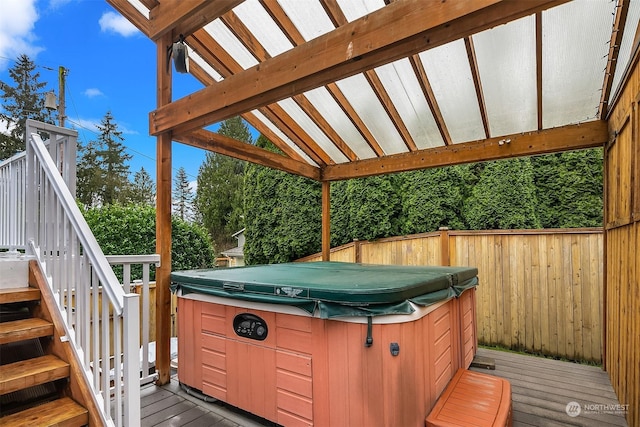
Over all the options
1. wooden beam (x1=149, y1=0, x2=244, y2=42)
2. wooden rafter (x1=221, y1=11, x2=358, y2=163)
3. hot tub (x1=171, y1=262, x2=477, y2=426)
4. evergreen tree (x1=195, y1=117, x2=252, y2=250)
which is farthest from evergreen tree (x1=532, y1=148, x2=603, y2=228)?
evergreen tree (x1=195, y1=117, x2=252, y2=250)

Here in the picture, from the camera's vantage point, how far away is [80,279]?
2.04 meters

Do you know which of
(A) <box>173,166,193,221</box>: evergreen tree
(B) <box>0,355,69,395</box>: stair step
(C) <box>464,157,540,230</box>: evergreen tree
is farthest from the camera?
(A) <box>173,166,193,221</box>: evergreen tree

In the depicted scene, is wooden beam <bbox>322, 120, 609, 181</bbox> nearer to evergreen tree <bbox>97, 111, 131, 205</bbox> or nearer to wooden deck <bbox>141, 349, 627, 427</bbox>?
wooden deck <bbox>141, 349, 627, 427</bbox>

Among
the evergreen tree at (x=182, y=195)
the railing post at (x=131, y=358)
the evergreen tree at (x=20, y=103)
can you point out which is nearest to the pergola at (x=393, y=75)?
the railing post at (x=131, y=358)

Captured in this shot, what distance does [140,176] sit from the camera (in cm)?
2091

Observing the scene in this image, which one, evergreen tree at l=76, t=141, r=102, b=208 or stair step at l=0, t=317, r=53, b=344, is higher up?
evergreen tree at l=76, t=141, r=102, b=208

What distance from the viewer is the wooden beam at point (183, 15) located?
8.57 feet

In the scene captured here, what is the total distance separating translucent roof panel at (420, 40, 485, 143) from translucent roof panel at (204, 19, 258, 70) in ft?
5.56

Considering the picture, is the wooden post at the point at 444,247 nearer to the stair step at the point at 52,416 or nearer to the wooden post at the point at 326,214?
the wooden post at the point at 326,214

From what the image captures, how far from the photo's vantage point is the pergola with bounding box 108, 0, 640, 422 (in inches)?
75.8

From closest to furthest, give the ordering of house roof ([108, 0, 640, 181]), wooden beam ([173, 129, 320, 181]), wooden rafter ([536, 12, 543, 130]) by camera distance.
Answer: house roof ([108, 0, 640, 181])
wooden rafter ([536, 12, 543, 130])
wooden beam ([173, 129, 320, 181])

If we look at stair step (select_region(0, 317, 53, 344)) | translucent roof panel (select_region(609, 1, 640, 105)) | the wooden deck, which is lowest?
the wooden deck

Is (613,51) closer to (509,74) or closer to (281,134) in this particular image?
(509,74)

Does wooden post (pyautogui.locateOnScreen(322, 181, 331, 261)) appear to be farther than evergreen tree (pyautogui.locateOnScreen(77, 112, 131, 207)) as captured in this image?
No
